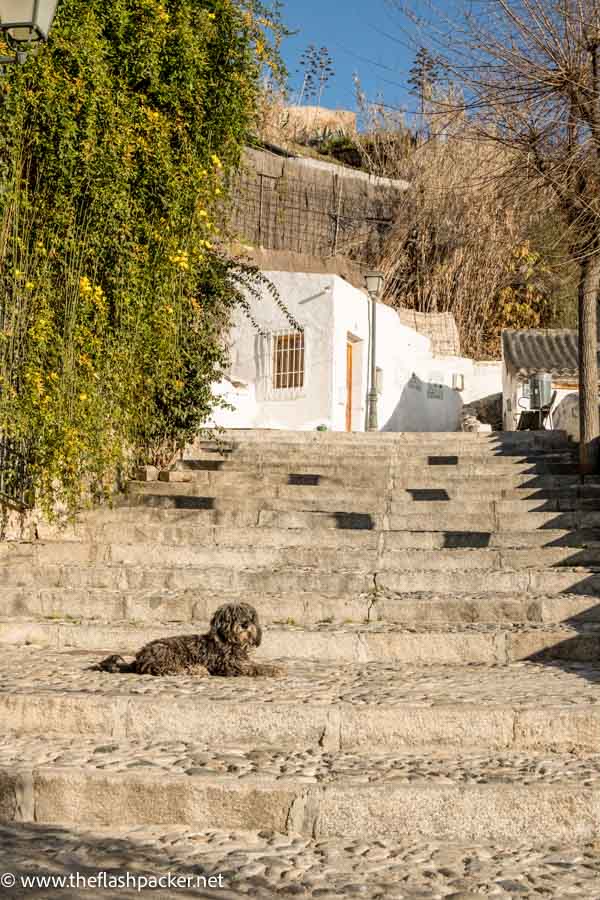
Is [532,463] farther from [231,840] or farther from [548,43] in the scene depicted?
[231,840]

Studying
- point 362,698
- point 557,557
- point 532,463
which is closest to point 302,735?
point 362,698

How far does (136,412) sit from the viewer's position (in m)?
10.7

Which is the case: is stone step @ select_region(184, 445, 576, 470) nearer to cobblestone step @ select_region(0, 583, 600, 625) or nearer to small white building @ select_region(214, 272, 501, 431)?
cobblestone step @ select_region(0, 583, 600, 625)

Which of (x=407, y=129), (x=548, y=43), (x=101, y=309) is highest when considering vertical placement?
(x=407, y=129)

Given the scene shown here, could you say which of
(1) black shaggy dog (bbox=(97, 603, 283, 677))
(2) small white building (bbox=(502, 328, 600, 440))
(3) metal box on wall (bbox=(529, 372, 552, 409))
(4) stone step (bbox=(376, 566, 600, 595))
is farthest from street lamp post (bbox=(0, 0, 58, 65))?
(2) small white building (bbox=(502, 328, 600, 440))

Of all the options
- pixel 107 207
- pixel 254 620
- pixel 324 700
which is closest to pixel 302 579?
pixel 254 620

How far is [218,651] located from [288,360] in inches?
592

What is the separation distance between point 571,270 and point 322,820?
22.1ft

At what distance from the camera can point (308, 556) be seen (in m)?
8.82

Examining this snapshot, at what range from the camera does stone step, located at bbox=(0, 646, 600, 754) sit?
4973 mm

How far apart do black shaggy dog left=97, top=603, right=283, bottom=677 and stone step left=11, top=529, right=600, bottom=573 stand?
251cm

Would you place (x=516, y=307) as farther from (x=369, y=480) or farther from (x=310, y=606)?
(x=310, y=606)

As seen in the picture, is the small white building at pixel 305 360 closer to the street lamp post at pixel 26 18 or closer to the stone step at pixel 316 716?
the street lamp post at pixel 26 18

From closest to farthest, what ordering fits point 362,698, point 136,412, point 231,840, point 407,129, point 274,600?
point 231,840 < point 362,698 < point 274,600 < point 136,412 < point 407,129
